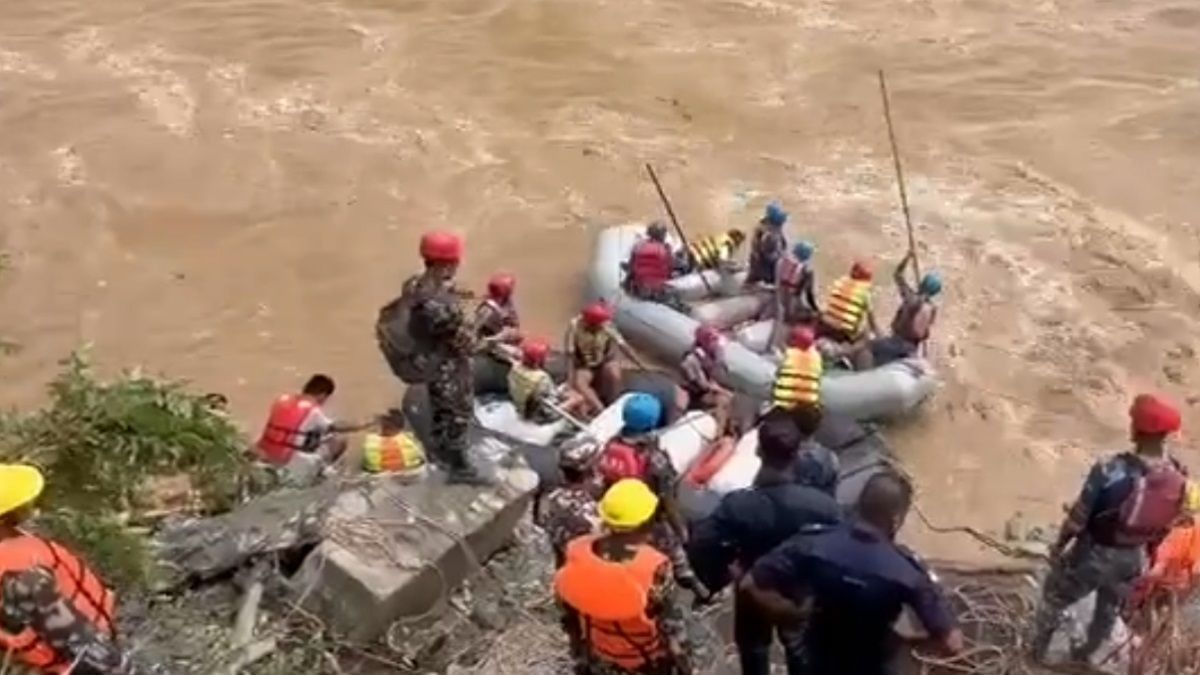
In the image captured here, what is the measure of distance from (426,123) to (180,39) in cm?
300

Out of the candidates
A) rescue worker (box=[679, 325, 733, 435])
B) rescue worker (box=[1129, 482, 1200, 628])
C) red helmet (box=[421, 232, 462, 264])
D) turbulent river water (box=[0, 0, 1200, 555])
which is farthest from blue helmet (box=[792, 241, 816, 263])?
rescue worker (box=[1129, 482, 1200, 628])

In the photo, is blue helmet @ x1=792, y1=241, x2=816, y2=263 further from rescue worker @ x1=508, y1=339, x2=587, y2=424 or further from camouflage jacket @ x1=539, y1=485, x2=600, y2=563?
camouflage jacket @ x1=539, y1=485, x2=600, y2=563

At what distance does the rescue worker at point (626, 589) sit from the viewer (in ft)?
20.0

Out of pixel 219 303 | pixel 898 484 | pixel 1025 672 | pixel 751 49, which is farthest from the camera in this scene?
Result: pixel 751 49

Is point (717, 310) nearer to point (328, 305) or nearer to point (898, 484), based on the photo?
point (328, 305)

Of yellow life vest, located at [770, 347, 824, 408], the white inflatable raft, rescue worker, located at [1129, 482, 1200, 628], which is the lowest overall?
the white inflatable raft

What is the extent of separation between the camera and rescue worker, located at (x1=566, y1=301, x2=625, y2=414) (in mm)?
10500

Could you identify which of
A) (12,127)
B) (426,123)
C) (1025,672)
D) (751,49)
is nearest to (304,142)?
(426,123)

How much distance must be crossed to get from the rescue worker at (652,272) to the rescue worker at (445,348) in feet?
11.2

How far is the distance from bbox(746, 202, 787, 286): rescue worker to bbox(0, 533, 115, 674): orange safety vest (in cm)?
653

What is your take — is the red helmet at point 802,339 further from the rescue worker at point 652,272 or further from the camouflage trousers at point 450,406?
the camouflage trousers at point 450,406

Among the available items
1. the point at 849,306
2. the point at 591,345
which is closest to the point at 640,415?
the point at 591,345

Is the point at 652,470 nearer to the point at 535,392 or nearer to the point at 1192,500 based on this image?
the point at 535,392

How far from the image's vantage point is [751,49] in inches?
659
